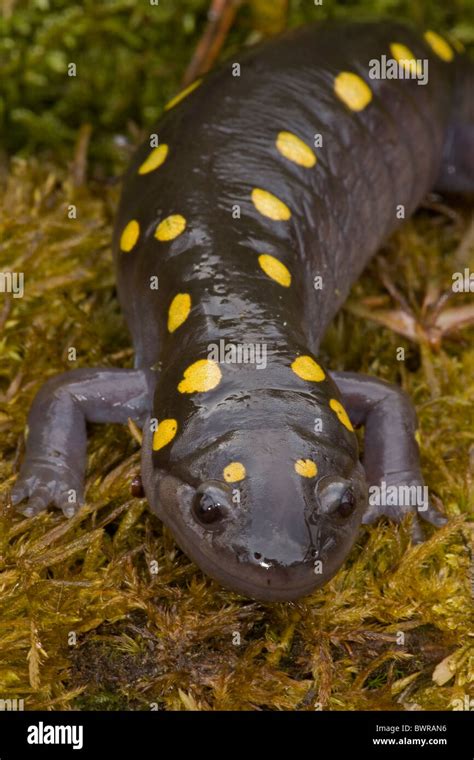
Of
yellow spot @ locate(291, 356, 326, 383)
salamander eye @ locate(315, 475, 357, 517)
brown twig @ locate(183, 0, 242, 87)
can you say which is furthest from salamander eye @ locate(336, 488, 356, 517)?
brown twig @ locate(183, 0, 242, 87)

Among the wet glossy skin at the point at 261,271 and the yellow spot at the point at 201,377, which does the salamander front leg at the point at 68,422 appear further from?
the yellow spot at the point at 201,377

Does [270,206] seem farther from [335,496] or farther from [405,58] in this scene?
[335,496]

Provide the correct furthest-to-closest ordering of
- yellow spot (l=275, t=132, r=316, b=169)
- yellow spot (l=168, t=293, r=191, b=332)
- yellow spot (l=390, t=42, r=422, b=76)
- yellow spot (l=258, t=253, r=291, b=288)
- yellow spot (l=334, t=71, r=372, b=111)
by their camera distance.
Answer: yellow spot (l=390, t=42, r=422, b=76) < yellow spot (l=334, t=71, r=372, b=111) < yellow spot (l=275, t=132, r=316, b=169) < yellow spot (l=258, t=253, r=291, b=288) < yellow spot (l=168, t=293, r=191, b=332)

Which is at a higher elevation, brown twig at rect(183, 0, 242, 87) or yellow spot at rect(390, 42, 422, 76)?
brown twig at rect(183, 0, 242, 87)

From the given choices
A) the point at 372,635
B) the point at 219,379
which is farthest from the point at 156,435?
the point at 372,635

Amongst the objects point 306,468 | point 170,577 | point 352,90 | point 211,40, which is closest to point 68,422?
point 170,577

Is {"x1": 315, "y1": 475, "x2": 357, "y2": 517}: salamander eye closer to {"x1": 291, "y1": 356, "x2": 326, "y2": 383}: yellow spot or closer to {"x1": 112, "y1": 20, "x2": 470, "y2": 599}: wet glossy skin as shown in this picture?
{"x1": 112, "y1": 20, "x2": 470, "y2": 599}: wet glossy skin
